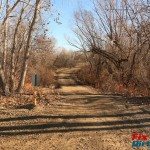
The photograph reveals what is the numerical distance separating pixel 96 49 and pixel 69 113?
24286 millimetres

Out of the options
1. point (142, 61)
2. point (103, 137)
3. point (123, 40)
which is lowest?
point (103, 137)

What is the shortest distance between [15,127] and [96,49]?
26.6 metres

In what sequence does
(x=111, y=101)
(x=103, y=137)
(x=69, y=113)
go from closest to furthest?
(x=103, y=137) < (x=69, y=113) < (x=111, y=101)

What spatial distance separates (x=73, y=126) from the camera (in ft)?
39.2

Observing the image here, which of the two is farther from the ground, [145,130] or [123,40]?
[123,40]

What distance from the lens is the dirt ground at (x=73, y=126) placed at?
33.2ft

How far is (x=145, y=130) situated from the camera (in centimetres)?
1144

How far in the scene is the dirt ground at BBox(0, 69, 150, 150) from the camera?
1013cm

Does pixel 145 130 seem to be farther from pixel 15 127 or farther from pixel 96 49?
pixel 96 49

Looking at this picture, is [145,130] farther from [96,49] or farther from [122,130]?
[96,49]

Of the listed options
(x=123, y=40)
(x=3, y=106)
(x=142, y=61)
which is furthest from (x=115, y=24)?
(x=3, y=106)

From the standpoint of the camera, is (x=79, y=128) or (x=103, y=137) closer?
(x=103, y=137)

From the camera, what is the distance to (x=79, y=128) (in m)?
11.7

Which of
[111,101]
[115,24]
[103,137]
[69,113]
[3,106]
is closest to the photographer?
[103,137]
